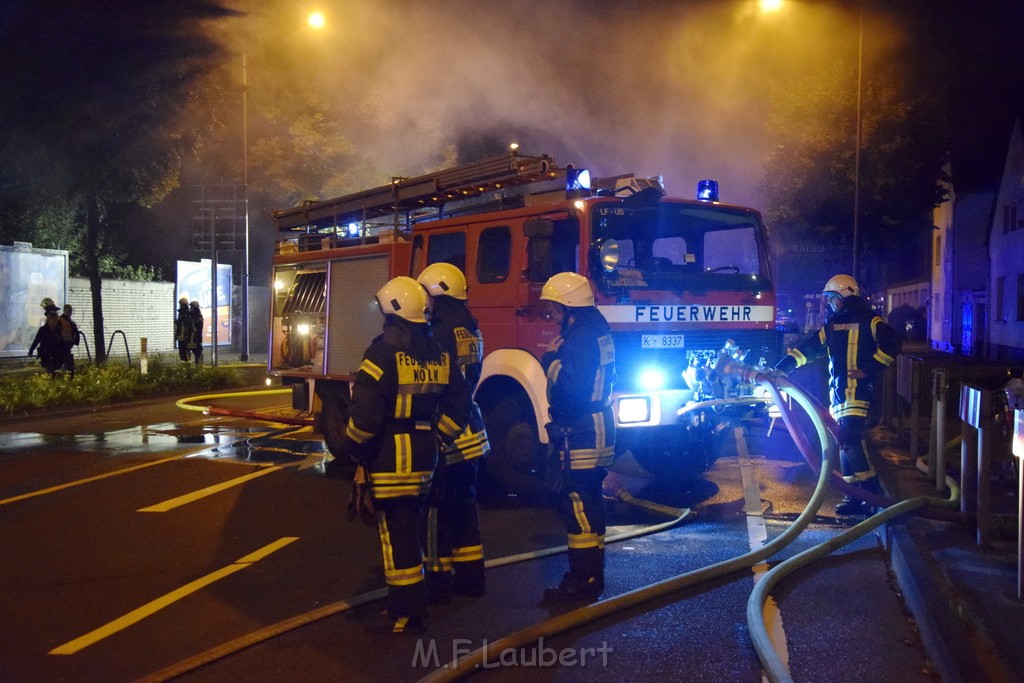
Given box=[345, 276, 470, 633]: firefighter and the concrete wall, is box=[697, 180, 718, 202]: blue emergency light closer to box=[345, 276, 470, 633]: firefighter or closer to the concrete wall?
box=[345, 276, 470, 633]: firefighter

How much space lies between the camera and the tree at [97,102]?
54.2ft

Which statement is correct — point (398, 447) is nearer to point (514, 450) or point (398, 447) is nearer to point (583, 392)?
point (583, 392)

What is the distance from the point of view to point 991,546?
17.5ft

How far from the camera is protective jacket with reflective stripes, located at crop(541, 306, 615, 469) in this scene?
4859mm

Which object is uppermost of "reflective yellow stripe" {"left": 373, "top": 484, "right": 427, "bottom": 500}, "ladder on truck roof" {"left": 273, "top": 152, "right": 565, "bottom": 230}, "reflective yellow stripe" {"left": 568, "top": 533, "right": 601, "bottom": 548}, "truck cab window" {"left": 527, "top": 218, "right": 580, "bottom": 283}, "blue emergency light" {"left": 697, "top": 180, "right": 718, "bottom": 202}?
"ladder on truck roof" {"left": 273, "top": 152, "right": 565, "bottom": 230}

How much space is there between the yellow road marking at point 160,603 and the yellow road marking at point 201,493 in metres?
1.56

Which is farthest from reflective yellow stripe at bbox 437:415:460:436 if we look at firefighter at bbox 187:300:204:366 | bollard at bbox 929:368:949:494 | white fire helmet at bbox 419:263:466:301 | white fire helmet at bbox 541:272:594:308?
firefighter at bbox 187:300:204:366

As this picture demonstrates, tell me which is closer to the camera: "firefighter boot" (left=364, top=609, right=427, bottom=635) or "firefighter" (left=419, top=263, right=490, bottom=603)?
"firefighter boot" (left=364, top=609, right=427, bottom=635)

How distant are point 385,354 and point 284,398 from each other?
12.0 m

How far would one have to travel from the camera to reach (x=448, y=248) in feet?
25.7

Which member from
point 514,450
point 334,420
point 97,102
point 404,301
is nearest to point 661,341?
point 514,450

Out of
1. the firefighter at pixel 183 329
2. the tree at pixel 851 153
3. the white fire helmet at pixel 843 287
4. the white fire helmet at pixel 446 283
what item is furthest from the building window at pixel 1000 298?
the white fire helmet at pixel 446 283

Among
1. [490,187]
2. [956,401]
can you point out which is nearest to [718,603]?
[490,187]

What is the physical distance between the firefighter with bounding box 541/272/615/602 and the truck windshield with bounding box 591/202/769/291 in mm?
1624
